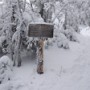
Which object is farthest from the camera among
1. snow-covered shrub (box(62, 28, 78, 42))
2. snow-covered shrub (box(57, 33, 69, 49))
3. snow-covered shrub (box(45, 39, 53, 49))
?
snow-covered shrub (box(62, 28, 78, 42))

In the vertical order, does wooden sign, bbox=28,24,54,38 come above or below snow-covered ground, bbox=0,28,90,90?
above

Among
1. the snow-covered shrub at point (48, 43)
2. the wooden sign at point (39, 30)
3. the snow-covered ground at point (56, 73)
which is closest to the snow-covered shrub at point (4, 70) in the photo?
the snow-covered ground at point (56, 73)

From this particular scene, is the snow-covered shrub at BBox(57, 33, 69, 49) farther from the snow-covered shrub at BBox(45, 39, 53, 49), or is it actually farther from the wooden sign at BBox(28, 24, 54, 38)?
the wooden sign at BBox(28, 24, 54, 38)

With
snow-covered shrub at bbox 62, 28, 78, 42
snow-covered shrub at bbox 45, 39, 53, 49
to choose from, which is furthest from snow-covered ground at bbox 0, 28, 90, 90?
snow-covered shrub at bbox 62, 28, 78, 42

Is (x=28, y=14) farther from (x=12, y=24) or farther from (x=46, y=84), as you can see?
(x=46, y=84)

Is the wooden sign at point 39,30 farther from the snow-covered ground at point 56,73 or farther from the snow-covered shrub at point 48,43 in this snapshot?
the snow-covered shrub at point 48,43

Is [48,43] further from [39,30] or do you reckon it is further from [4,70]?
[4,70]

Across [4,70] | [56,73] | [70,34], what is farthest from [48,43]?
[4,70]

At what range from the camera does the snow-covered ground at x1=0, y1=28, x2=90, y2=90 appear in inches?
254

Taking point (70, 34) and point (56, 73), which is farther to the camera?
point (70, 34)

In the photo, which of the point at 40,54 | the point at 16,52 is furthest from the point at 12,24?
the point at 40,54

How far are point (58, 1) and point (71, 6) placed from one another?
22.5 inches

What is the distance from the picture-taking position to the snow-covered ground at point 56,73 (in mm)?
6461

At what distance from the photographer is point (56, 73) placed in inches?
283
